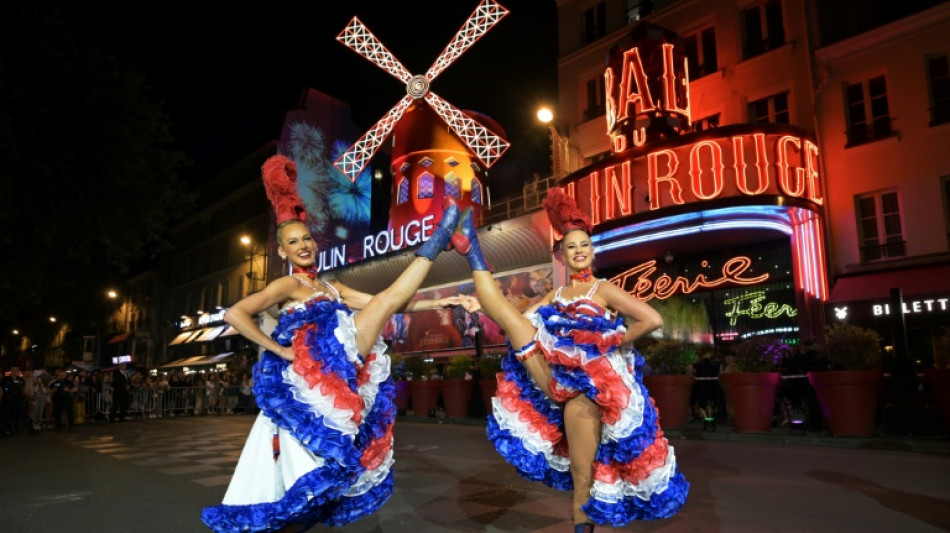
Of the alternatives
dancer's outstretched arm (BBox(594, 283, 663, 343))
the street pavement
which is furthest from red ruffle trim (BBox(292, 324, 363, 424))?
the street pavement

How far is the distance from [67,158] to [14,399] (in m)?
8.79

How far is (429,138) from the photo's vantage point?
98.4ft

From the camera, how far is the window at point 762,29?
1797 cm

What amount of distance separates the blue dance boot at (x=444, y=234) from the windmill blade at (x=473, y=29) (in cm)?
2542

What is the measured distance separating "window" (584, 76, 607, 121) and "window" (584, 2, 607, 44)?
1458 millimetres

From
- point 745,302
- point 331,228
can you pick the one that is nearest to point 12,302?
point 745,302

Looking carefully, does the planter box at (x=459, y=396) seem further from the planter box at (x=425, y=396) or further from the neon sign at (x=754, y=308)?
the neon sign at (x=754, y=308)

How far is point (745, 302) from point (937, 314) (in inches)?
179

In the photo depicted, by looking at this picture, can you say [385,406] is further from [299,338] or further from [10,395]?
[10,395]

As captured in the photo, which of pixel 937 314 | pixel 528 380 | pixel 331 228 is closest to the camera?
pixel 528 380

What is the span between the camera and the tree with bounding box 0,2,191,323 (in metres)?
10.6

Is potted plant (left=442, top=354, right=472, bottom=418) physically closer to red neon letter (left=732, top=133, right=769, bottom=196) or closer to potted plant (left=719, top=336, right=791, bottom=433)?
potted plant (left=719, top=336, right=791, bottom=433)

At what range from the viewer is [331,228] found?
126 feet

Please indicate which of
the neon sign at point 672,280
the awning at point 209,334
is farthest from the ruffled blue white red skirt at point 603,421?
the awning at point 209,334
